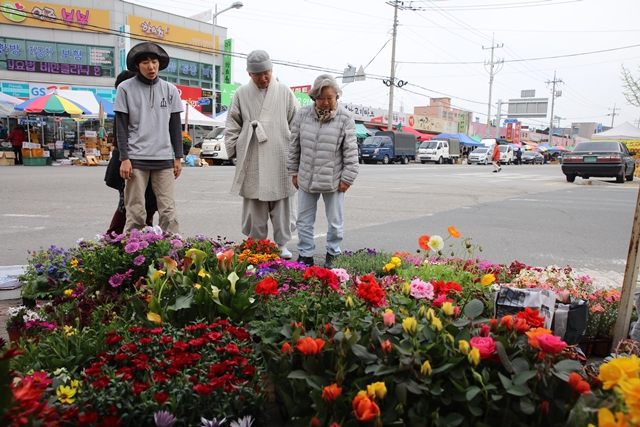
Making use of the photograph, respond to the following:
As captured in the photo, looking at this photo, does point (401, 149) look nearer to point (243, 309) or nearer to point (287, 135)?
point (287, 135)

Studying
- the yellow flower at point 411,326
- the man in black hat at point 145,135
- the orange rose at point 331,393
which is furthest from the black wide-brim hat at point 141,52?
the orange rose at point 331,393

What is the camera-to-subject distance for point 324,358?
78.4 inches

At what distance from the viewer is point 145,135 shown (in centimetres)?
463

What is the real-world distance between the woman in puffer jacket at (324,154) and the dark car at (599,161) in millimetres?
17089

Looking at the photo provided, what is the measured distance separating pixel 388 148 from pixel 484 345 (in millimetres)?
35222

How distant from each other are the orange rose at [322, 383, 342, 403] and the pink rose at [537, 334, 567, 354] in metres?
0.69

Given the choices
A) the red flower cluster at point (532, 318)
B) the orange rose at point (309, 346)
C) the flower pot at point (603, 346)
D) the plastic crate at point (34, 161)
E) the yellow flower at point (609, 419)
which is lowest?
the flower pot at point (603, 346)

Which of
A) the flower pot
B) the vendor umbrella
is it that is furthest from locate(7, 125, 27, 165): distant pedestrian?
the flower pot

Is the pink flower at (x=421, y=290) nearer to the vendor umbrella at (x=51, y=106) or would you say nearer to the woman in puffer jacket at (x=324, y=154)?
the woman in puffer jacket at (x=324, y=154)

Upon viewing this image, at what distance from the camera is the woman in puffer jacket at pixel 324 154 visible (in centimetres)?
470

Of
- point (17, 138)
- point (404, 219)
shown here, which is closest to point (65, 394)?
point (404, 219)

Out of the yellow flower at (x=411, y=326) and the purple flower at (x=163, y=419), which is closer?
the purple flower at (x=163, y=419)

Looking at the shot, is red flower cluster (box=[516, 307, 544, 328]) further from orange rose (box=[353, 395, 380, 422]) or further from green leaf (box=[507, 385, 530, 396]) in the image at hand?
orange rose (box=[353, 395, 380, 422])

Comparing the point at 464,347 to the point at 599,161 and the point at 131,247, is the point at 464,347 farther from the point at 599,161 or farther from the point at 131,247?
the point at 599,161
